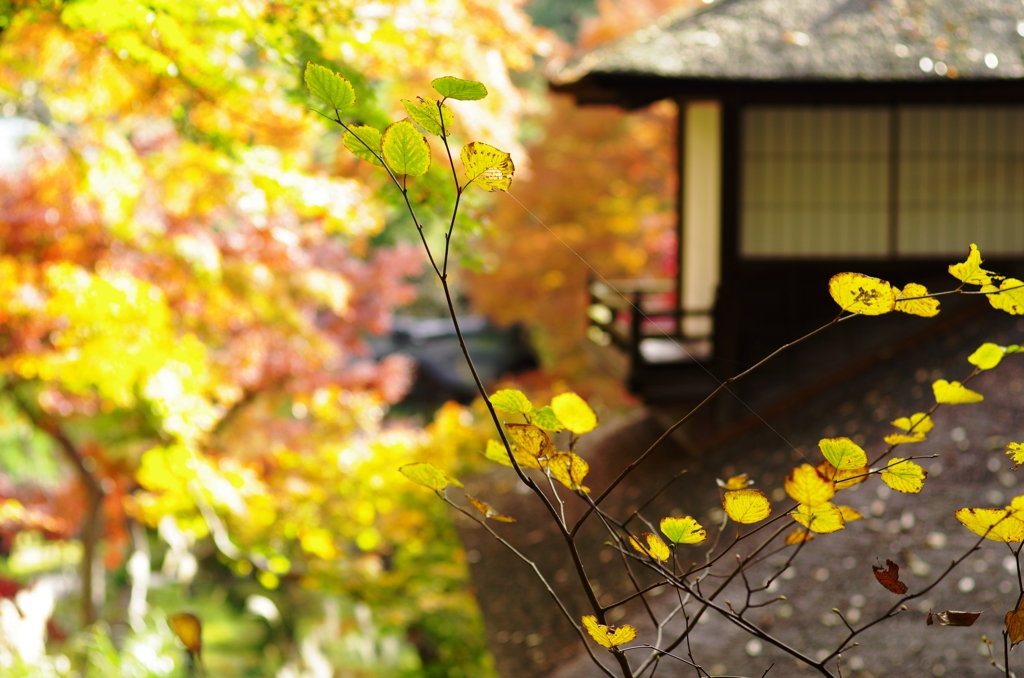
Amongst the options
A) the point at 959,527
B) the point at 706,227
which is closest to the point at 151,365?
the point at 706,227

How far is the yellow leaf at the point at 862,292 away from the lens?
1.45 meters

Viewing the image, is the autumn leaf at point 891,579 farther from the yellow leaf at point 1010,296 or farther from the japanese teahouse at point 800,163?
the japanese teahouse at point 800,163

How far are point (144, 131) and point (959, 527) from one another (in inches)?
283

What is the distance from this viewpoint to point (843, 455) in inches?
60.2

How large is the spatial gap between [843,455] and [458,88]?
3.00 ft

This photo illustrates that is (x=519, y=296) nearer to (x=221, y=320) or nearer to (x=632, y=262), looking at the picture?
(x=632, y=262)

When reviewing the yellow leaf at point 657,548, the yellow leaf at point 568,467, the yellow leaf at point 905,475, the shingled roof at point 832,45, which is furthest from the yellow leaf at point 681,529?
the shingled roof at point 832,45

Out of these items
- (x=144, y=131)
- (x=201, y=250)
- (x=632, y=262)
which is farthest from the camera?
(x=632, y=262)

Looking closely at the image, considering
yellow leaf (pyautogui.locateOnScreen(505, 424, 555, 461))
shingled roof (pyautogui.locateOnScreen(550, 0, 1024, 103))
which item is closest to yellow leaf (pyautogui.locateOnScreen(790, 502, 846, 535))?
yellow leaf (pyautogui.locateOnScreen(505, 424, 555, 461))

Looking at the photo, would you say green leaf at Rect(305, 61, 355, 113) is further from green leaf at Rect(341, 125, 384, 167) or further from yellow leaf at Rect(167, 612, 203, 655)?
yellow leaf at Rect(167, 612, 203, 655)

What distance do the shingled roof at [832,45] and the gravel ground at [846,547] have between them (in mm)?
1653

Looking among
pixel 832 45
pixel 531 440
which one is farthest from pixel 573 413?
pixel 832 45

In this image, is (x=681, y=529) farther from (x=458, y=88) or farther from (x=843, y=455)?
(x=458, y=88)

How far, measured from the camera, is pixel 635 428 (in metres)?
7.31
